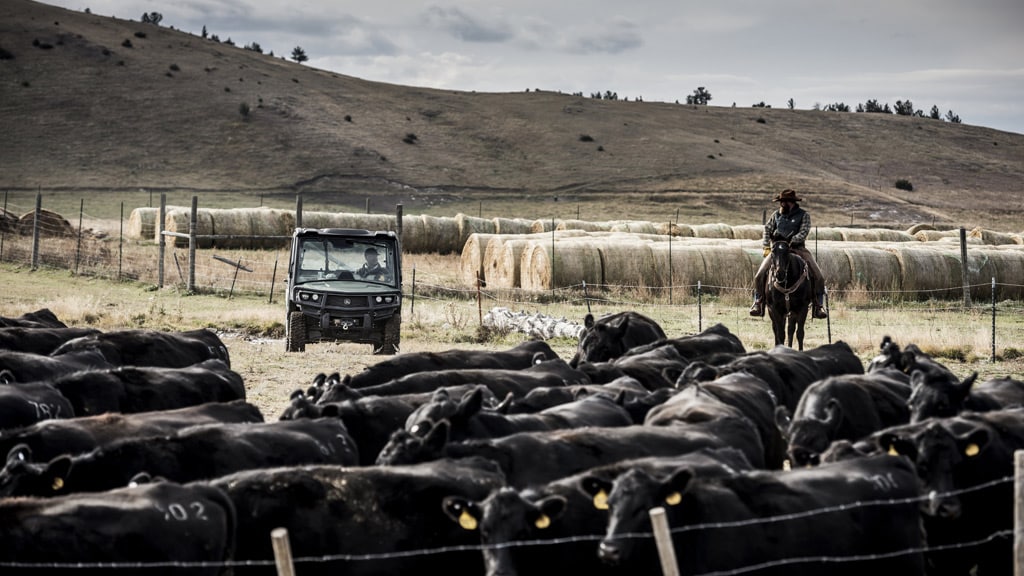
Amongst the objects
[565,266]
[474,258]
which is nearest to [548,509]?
[565,266]

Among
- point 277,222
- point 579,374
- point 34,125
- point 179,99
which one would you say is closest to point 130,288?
point 277,222

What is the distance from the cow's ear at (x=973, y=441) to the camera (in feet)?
25.0

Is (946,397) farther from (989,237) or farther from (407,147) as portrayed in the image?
(407,147)

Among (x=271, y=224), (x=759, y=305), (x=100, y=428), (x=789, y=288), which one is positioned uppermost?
(x=271, y=224)

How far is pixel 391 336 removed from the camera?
18.2 m

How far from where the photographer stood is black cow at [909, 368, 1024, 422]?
9320 mm

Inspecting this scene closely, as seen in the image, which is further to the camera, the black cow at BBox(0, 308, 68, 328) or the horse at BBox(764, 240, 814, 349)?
the horse at BBox(764, 240, 814, 349)

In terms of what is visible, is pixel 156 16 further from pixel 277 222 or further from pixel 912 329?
pixel 912 329

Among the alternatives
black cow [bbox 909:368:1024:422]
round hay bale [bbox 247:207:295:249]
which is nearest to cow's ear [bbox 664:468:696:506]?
black cow [bbox 909:368:1024:422]

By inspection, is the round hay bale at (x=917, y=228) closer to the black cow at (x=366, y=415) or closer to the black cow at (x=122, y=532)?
the black cow at (x=366, y=415)

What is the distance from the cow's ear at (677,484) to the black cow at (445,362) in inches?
211

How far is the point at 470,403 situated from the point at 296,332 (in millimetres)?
10144

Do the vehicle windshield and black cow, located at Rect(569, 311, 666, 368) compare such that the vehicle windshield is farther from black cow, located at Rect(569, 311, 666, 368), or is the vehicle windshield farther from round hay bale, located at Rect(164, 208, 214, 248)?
round hay bale, located at Rect(164, 208, 214, 248)

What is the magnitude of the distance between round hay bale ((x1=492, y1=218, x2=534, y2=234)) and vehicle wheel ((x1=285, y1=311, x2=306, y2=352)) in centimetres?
2475
